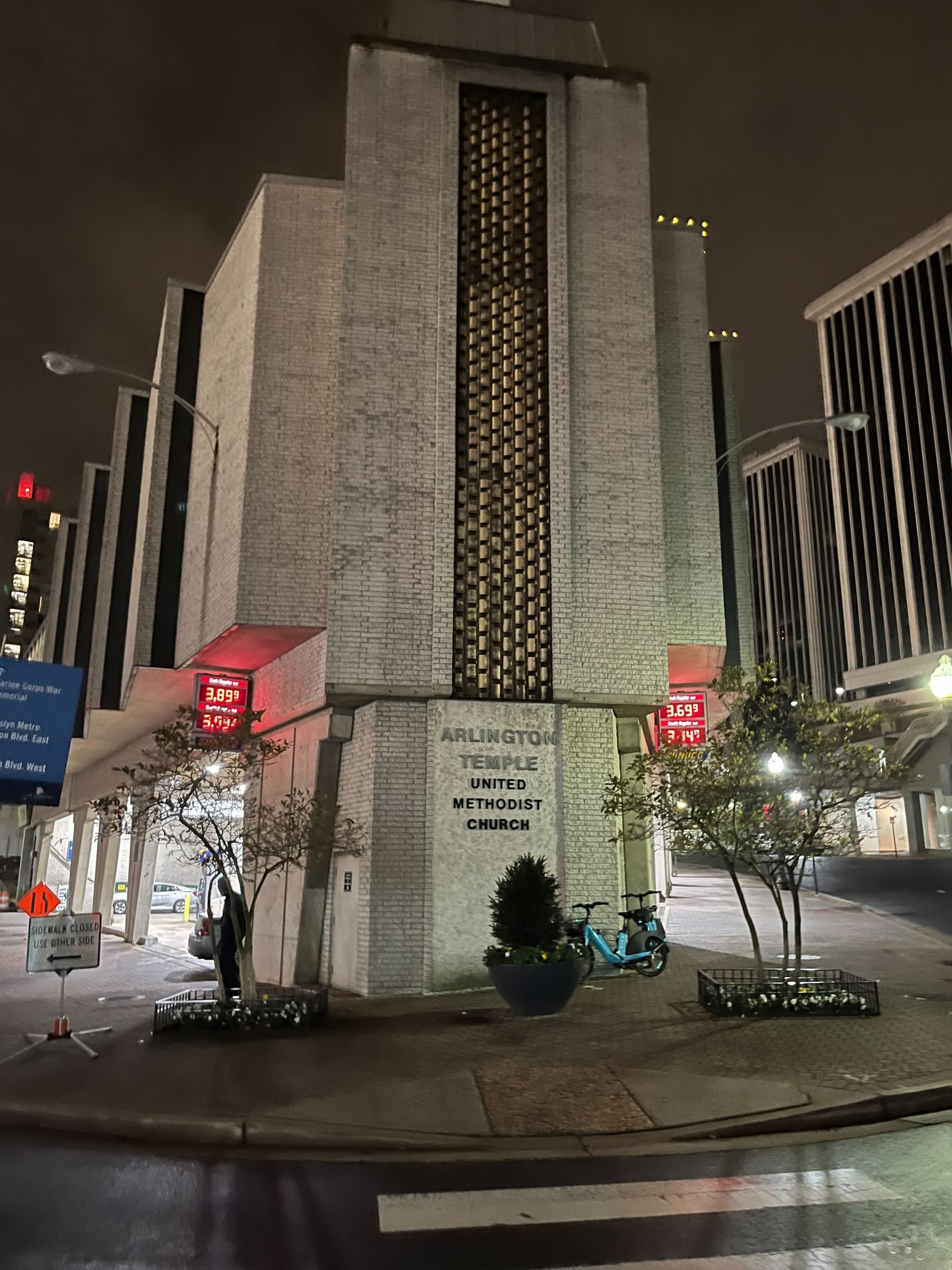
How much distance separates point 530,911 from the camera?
12.6 m

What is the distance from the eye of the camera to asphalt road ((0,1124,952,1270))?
209 inches

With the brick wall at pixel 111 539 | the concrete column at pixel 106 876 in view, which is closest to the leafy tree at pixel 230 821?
the brick wall at pixel 111 539

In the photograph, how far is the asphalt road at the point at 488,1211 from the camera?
531 cm

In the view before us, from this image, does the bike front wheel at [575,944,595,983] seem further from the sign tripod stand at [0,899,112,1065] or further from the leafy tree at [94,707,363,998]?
the sign tripod stand at [0,899,112,1065]

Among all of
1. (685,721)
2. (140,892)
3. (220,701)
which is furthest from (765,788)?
(140,892)

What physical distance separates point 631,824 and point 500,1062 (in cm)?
685

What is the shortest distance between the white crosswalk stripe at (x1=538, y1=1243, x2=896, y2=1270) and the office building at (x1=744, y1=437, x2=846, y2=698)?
143 meters

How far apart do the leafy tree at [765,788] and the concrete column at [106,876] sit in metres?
21.6

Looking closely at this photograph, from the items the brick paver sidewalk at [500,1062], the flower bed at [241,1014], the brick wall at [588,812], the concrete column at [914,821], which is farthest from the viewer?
the concrete column at [914,821]

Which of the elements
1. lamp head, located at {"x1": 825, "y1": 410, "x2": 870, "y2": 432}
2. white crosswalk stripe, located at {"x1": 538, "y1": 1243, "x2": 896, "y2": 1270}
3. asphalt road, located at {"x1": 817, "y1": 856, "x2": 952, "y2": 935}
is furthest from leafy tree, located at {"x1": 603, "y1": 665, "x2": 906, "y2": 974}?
asphalt road, located at {"x1": 817, "y1": 856, "x2": 952, "y2": 935}

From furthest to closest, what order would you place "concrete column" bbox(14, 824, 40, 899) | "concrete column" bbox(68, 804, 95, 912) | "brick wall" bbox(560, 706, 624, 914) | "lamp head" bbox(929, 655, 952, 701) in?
"concrete column" bbox(14, 824, 40, 899) → "concrete column" bbox(68, 804, 95, 912) → "brick wall" bbox(560, 706, 624, 914) → "lamp head" bbox(929, 655, 952, 701)

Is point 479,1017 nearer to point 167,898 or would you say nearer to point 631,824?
point 631,824

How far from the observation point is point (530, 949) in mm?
12469

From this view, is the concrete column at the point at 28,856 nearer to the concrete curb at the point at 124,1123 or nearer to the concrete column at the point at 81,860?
the concrete column at the point at 81,860
